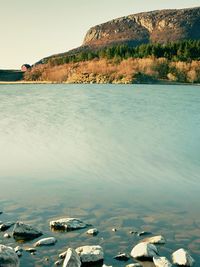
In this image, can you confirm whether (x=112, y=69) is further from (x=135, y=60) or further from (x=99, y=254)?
(x=99, y=254)

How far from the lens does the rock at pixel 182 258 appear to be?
10.1 metres

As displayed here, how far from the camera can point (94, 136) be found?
1240 inches

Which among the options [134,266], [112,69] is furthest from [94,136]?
[112,69]

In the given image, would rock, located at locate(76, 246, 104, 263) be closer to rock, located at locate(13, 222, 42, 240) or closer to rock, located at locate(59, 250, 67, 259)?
rock, located at locate(59, 250, 67, 259)

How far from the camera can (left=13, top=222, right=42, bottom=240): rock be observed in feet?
38.6

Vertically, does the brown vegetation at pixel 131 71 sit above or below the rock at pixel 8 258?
above

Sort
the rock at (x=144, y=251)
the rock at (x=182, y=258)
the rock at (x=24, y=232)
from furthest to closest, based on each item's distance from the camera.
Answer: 1. the rock at (x=24, y=232)
2. the rock at (x=144, y=251)
3. the rock at (x=182, y=258)

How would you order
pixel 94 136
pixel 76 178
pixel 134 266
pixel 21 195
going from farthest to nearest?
pixel 94 136 → pixel 76 178 → pixel 21 195 → pixel 134 266

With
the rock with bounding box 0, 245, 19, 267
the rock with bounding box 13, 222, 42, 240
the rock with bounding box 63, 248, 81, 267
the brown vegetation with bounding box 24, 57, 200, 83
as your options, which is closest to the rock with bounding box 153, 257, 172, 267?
the rock with bounding box 63, 248, 81, 267

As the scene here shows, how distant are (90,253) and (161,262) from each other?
1686 mm

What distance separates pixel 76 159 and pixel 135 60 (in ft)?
447

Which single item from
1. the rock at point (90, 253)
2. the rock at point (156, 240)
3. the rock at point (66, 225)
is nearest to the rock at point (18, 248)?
the rock at point (90, 253)

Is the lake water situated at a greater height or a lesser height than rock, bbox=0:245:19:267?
lesser

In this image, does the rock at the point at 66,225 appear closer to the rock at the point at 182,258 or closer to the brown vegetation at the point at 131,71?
the rock at the point at 182,258
